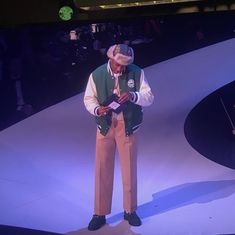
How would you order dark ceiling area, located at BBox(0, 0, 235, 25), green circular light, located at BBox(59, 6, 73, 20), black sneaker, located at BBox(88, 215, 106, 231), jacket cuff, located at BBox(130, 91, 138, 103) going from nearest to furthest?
jacket cuff, located at BBox(130, 91, 138, 103), black sneaker, located at BBox(88, 215, 106, 231), dark ceiling area, located at BBox(0, 0, 235, 25), green circular light, located at BBox(59, 6, 73, 20)

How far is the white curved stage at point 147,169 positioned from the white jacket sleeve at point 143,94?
0.18 metres

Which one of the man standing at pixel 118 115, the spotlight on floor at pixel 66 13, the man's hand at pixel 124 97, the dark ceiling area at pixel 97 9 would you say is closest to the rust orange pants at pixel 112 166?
the man standing at pixel 118 115

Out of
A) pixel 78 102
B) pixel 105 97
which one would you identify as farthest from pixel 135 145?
pixel 78 102

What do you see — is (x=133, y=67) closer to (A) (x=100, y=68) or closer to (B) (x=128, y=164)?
(A) (x=100, y=68)

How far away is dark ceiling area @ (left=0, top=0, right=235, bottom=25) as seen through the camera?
9.05 feet

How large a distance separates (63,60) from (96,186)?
32.9 inches

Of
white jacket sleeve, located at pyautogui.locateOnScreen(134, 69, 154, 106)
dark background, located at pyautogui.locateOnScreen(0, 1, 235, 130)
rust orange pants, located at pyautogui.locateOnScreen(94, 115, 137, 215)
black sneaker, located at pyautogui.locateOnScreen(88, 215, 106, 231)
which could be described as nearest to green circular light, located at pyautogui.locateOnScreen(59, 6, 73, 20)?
dark background, located at pyautogui.locateOnScreen(0, 1, 235, 130)

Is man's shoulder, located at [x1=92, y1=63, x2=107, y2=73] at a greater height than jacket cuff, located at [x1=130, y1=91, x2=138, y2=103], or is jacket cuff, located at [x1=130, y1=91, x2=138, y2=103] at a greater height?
man's shoulder, located at [x1=92, y1=63, x2=107, y2=73]

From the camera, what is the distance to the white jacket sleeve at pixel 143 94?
7.04 feet

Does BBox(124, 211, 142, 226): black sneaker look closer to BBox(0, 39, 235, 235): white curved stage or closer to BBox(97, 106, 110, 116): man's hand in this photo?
BBox(0, 39, 235, 235): white curved stage

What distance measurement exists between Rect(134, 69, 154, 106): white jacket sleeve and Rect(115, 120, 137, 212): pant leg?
0.15 meters

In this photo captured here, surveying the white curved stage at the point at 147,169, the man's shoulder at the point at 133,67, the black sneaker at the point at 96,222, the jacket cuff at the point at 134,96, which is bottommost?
the black sneaker at the point at 96,222

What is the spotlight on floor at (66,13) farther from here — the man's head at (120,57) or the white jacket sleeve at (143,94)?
the white jacket sleeve at (143,94)

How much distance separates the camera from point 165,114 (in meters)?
2.40
